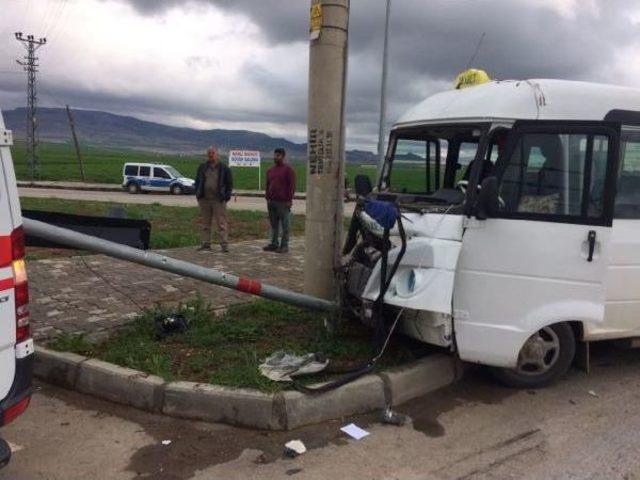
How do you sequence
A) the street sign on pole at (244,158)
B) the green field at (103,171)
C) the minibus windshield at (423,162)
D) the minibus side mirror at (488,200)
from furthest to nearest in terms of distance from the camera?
the green field at (103,171) → the street sign on pole at (244,158) → the minibus windshield at (423,162) → the minibus side mirror at (488,200)

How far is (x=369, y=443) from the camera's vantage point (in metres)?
4.02

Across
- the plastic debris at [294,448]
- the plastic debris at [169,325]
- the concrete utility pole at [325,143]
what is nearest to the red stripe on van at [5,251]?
the plastic debris at [294,448]

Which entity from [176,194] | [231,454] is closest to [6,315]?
[231,454]

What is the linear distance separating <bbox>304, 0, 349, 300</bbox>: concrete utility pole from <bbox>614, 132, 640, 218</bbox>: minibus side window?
2446 mm

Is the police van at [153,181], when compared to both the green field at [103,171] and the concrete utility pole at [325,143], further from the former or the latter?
the concrete utility pole at [325,143]

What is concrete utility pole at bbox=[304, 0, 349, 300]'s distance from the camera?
561 cm

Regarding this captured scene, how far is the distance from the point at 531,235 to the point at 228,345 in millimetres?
2735

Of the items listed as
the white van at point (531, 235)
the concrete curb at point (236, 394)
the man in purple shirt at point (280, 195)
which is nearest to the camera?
the concrete curb at point (236, 394)

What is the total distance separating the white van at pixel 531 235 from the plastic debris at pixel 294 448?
1.28 m

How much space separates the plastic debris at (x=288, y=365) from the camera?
179 inches

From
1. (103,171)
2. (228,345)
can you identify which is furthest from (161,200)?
(103,171)

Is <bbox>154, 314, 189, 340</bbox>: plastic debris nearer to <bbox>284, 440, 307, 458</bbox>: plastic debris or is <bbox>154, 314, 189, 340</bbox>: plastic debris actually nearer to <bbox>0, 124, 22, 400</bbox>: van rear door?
→ <bbox>284, 440, 307, 458</bbox>: plastic debris

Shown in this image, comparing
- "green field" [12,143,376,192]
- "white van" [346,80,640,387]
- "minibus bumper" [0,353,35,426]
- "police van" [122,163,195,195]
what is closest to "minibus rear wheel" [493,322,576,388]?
"white van" [346,80,640,387]

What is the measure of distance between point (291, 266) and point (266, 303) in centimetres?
273
